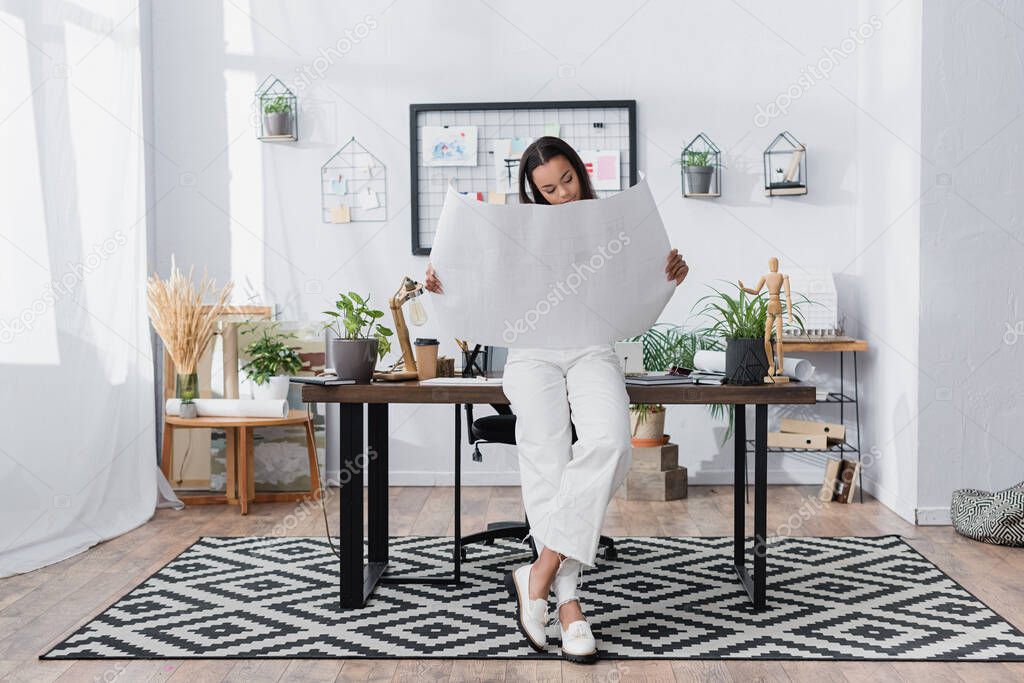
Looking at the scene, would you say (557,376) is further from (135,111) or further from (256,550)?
(135,111)

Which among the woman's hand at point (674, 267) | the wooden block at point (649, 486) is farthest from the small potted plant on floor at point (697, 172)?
the woman's hand at point (674, 267)

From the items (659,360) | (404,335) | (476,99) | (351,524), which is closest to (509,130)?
(476,99)

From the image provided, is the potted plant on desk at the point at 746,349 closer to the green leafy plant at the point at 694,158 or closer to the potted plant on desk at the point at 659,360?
the potted plant on desk at the point at 659,360

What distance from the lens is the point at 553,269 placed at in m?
2.37

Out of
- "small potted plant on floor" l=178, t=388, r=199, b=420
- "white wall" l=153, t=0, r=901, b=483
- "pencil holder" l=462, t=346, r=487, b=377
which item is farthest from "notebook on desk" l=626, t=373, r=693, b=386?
"small potted plant on floor" l=178, t=388, r=199, b=420

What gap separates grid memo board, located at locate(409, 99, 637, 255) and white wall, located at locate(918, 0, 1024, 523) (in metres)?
1.30

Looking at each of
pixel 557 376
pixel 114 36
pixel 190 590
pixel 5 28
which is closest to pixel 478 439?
pixel 557 376

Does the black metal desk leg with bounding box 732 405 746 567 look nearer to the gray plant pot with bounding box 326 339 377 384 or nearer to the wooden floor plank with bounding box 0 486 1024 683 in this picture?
the wooden floor plank with bounding box 0 486 1024 683

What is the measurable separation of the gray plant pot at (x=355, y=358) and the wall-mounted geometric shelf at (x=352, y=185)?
1.92m

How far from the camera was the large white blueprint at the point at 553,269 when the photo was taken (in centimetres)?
234

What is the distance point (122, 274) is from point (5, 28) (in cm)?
104

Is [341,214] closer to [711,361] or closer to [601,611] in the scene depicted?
[711,361]

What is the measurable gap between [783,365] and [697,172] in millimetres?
1860

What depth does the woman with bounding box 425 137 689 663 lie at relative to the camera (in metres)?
2.29
